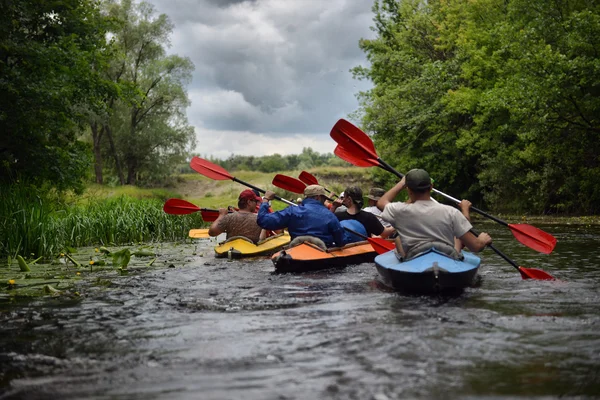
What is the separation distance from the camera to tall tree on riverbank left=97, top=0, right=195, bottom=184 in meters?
40.8

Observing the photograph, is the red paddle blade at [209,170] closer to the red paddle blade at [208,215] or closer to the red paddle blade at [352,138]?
the red paddle blade at [208,215]

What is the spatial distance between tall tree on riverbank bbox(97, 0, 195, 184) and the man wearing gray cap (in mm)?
35980

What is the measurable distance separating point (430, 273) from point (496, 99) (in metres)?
16.8

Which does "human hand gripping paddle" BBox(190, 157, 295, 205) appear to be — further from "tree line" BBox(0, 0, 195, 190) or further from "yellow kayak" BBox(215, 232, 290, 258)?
"tree line" BBox(0, 0, 195, 190)

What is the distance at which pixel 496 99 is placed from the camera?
21391mm

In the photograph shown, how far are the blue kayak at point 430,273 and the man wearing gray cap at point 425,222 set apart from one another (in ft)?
0.49

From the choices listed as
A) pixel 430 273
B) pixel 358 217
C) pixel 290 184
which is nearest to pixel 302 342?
pixel 430 273

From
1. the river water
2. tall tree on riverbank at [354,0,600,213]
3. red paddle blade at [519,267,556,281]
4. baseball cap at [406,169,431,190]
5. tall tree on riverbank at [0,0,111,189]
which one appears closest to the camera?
the river water

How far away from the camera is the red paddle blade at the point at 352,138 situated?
8664mm

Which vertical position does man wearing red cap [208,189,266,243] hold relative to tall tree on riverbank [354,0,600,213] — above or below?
below

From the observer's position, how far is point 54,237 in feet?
34.6

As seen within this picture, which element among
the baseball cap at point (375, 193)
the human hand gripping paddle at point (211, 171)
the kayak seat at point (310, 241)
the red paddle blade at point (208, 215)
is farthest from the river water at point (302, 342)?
the red paddle blade at point (208, 215)

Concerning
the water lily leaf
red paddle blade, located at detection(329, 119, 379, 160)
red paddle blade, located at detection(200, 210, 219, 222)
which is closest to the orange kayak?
red paddle blade, located at detection(329, 119, 379, 160)

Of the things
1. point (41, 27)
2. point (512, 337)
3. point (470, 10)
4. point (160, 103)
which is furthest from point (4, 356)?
point (160, 103)
